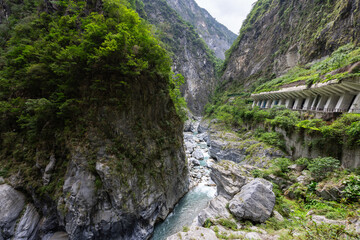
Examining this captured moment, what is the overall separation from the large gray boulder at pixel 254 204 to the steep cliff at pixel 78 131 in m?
5.86

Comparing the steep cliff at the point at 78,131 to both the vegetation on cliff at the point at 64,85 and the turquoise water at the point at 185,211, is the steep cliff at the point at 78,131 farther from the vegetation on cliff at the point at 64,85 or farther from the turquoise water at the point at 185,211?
the turquoise water at the point at 185,211

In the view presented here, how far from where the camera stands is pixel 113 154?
8.41 meters

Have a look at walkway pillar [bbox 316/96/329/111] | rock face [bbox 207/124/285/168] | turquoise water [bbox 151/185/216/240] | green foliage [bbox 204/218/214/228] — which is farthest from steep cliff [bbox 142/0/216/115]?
green foliage [bbox 204/218/214/228]

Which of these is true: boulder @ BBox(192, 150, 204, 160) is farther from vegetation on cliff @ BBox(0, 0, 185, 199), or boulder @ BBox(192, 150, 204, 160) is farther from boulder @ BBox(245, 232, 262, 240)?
boulder @ BBox(245, 232, 262, 240)

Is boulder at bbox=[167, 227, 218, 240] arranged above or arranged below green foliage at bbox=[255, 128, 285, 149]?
below

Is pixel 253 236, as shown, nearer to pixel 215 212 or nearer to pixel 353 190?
pixel 215 212

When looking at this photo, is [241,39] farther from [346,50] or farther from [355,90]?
[355,90]

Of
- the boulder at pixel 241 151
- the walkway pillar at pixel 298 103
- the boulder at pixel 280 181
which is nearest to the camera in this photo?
the boulder at pixel 280 181

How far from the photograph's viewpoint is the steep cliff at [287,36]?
65.4 ft

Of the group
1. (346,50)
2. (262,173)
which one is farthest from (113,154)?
(346,50)

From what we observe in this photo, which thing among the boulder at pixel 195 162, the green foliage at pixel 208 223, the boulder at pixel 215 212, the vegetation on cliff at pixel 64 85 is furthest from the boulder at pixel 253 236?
the boulder at pixel 195 162

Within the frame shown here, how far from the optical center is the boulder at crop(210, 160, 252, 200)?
930 cm

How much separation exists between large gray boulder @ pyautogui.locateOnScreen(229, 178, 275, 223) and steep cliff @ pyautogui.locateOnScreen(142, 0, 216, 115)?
179 feet

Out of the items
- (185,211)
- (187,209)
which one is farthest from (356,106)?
(185,211)
